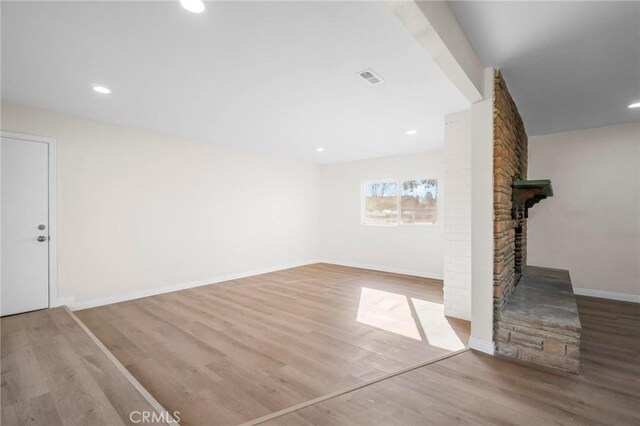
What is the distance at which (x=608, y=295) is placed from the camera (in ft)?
14.0

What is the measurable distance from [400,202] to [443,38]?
15.4 feet

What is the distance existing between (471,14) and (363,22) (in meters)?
0.71

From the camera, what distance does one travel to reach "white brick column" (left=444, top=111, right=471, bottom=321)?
3498mm

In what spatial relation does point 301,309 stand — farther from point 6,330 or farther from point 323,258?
point 323,258

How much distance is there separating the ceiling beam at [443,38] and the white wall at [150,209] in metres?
4.32

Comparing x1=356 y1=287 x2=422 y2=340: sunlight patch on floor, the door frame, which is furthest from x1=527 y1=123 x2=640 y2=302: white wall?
the door frame

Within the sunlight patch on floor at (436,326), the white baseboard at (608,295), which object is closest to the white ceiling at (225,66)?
the sunlight patch on floor at (436,326)

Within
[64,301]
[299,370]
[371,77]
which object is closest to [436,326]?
[299,370]

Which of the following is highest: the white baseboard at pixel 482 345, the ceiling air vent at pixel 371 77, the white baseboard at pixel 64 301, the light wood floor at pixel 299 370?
the ceiling air vent at pixel 371 77

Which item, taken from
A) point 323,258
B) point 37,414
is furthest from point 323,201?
point 37,414

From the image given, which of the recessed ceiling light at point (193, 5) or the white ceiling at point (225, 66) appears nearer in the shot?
the recessed ceiling light at point (193, 5)

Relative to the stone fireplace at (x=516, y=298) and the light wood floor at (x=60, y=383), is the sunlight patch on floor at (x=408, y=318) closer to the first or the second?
the stone fireplace at (x=516, y=298)

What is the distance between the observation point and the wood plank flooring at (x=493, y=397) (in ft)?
5.70
